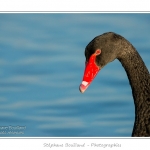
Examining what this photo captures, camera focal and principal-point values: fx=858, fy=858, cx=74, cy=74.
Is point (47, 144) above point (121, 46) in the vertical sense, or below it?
below

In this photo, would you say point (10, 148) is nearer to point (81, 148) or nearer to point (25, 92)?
point (81, 148)

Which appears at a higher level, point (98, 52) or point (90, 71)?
point (98, 52)

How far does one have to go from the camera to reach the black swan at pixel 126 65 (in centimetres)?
538

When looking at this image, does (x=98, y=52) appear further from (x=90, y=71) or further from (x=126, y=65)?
(x=126, y=65)

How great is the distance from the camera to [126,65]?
5.52 meters

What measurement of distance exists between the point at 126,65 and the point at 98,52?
24 centimetres

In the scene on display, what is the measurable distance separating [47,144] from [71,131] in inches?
30.9

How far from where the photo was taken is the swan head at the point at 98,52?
5.36 m

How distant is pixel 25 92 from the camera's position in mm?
6562

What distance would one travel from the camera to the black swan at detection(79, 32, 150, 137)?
5.38 meters

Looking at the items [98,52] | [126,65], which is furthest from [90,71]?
[126,65]

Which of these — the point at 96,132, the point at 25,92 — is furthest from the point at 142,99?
the point at 25,92

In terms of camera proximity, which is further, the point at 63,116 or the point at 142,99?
the point at 63,116

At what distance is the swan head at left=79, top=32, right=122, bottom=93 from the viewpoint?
5.36 metres
